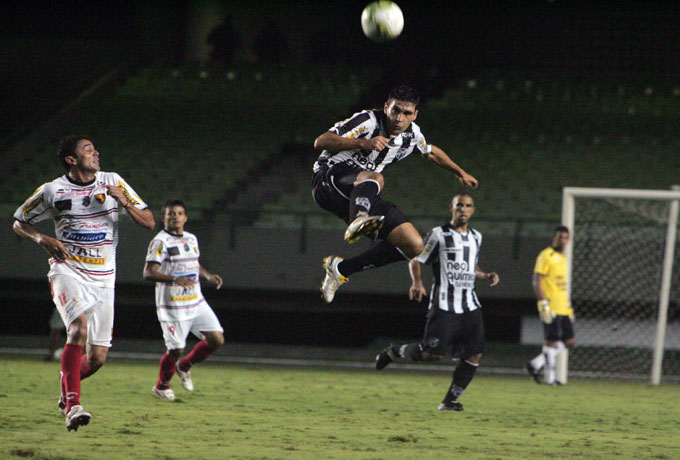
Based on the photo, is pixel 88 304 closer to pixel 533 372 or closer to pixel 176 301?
pixel 176 301

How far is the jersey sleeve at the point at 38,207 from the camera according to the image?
6.12 meters

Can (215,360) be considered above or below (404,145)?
below

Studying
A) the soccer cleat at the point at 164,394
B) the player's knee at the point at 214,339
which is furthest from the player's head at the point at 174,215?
the soccer cleat at the point at 164,394

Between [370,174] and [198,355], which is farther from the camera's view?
[198,355]

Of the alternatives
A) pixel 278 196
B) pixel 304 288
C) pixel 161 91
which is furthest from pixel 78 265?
pixel 161 91

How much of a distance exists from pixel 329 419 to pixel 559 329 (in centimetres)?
502

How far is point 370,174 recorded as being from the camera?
6344 mm

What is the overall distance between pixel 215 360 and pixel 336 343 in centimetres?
318

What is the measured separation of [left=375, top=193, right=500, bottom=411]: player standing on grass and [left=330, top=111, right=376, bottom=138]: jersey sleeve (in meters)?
2.13

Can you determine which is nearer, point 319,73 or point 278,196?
point 278,196

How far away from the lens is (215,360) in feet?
45.1

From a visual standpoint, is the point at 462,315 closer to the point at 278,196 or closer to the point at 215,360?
the point at 215,360

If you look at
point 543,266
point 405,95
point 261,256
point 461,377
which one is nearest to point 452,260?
point 461,377

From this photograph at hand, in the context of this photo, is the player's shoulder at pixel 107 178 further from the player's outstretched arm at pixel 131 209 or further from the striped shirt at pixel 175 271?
the striped shirt at pixel 175 271
